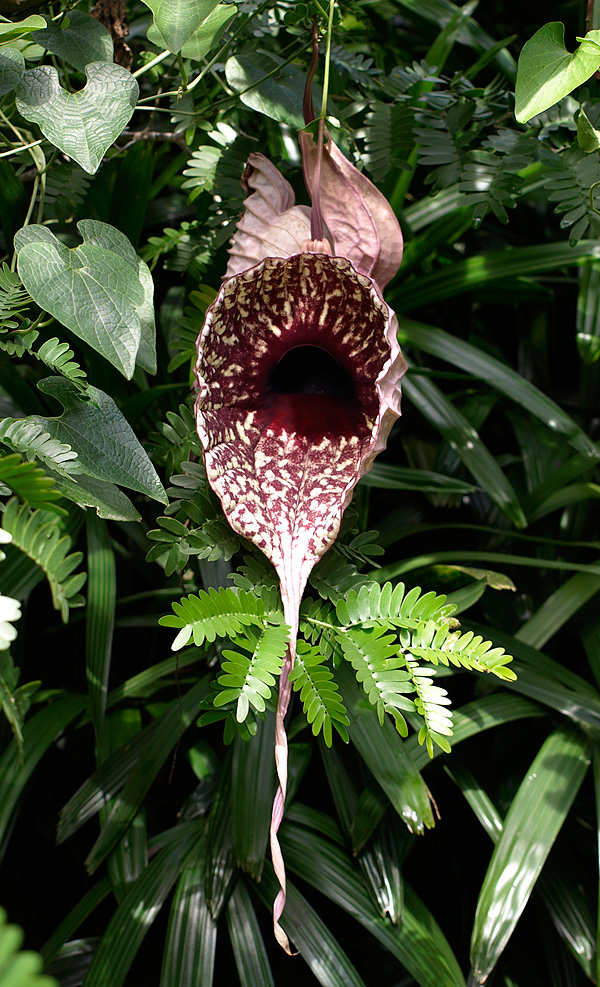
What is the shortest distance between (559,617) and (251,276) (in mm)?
534

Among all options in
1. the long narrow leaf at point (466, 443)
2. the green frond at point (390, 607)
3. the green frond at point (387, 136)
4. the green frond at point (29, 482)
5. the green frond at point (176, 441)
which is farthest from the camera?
the long narrow leaf at point (466, 443)

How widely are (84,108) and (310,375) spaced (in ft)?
0.75

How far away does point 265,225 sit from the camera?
0.48 m

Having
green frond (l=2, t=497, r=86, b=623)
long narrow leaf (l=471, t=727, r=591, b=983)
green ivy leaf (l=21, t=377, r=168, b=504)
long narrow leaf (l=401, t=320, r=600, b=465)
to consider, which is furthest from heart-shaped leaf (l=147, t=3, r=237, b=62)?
long narrow leaf (l=471, t=727, r=591, b=983)

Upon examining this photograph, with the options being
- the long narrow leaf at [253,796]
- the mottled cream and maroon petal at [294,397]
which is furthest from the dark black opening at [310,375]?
the long narrow leaf at [253,796]

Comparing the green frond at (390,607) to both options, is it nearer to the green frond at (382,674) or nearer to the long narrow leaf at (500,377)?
the green frond at (382,674)

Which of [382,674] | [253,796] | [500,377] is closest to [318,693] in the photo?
[382,674]

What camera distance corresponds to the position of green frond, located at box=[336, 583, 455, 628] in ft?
1.38

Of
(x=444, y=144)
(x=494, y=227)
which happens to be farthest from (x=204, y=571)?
(x=494, y=227)

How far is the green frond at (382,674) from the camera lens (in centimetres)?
→ 39

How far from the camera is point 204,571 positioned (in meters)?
0.69

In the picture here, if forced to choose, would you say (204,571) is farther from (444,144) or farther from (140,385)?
(444,144)

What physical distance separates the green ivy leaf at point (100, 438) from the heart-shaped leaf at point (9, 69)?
0.18 metres

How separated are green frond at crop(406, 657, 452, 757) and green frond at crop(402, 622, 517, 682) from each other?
11 mm
